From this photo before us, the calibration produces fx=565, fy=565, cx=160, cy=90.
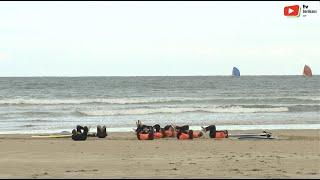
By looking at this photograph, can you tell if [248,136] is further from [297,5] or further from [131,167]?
[131,167]

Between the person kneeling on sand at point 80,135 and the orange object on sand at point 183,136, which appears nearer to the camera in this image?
the person kneeling on sand at point 80,135

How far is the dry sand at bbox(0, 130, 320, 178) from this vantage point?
955 cm

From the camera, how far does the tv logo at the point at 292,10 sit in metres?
14.6

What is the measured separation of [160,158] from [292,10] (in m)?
5.65

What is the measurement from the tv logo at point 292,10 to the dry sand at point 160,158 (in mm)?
3389

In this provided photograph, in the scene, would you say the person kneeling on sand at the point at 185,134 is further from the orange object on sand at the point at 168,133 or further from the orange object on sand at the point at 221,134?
the orange object on sand at the point at 221,134

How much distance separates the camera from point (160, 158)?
12.0 meters

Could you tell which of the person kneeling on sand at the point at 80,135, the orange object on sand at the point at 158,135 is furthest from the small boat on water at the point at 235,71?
the person kneeling on sand at the point at 80,135

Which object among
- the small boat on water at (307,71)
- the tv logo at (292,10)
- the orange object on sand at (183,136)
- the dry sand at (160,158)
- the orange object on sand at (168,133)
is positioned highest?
the small boat on water at (307,71)

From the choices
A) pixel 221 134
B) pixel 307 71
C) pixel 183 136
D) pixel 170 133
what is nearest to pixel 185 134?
pixel 183 136

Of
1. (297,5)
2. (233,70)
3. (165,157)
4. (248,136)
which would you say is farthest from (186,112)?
(233,70)

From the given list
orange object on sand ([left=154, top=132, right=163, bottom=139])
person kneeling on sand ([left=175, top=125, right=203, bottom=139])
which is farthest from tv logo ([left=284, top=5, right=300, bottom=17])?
orange object on sand ([left=154, top=132, right=163, bottom=139])

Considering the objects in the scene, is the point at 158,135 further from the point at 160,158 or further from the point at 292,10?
the point at 292,10

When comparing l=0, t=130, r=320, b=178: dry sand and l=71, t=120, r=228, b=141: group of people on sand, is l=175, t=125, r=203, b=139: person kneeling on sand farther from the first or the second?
l=0, t=130, r=320, b=178: dry sand
